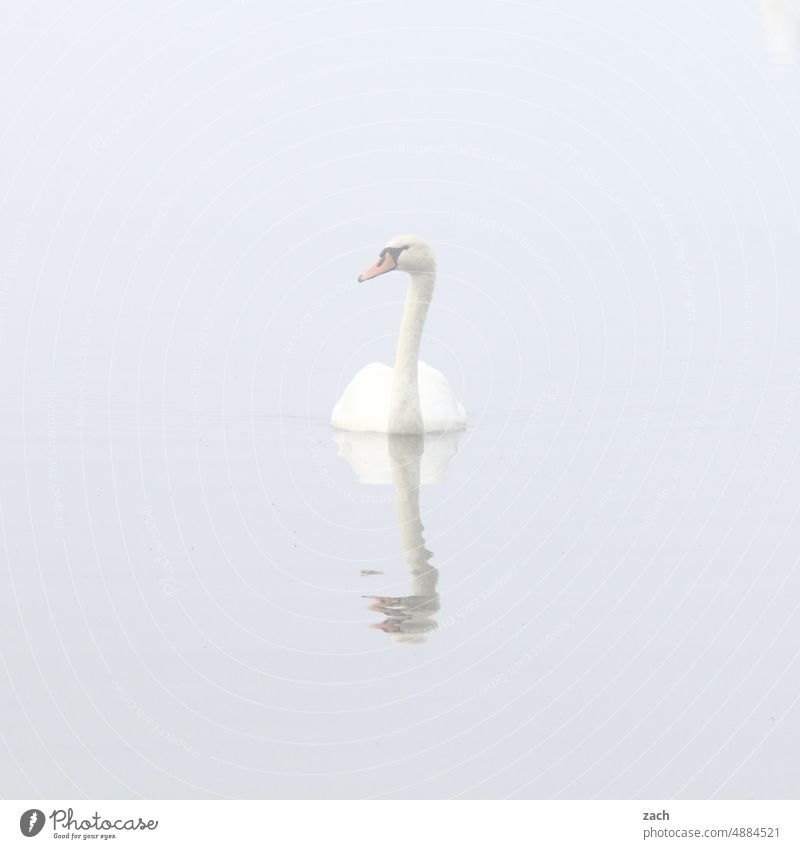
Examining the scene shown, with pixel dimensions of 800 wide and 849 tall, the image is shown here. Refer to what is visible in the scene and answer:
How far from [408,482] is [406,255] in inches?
101

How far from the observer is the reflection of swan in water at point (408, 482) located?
11578 millimetres

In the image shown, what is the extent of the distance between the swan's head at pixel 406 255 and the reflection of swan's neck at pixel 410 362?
0.10 m

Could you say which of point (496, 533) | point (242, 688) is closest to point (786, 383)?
point (496, 533)

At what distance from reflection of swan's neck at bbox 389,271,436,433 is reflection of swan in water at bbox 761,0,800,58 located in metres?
16.0

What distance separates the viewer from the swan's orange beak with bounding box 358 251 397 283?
652 inches

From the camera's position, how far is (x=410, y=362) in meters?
16.6

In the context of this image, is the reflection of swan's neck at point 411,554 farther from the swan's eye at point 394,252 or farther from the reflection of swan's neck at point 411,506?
the swan's eye at point 394,252
